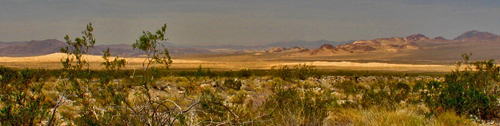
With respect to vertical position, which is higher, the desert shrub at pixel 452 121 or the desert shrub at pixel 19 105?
the desert shrub at pixel 19 105

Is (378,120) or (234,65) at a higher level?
(234,65)

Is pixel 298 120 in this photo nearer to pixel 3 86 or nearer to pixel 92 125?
pixel 92 125

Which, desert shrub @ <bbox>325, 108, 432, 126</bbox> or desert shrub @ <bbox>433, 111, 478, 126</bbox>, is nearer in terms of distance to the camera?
desert shrub @ <bbox>325, 108, 432, 126</bbox>

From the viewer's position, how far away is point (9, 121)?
3.92 m

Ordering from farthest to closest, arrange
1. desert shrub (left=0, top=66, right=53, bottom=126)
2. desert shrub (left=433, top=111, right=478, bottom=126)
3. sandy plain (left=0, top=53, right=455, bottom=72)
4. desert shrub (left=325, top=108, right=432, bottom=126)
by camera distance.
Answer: sandy plain (left=0, top=53, right=455, bottom=72), desert shrub (left=433, top=111, right=478, bottom=126), desert shrub (left=325, top=108, right=432, bottom=126), desert shrub (left=0, top=66, right=53, bottom=126)

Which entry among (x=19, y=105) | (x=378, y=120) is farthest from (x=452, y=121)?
(x=19, y=105)

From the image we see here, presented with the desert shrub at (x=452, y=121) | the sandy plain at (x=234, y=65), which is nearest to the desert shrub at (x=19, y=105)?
the desert shrub at (x=452, y=121)

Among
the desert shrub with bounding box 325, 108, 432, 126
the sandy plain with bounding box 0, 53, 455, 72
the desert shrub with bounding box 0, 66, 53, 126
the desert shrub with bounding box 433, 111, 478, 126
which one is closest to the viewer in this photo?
the desert shrub with bounding box 0, 66, 53, 126

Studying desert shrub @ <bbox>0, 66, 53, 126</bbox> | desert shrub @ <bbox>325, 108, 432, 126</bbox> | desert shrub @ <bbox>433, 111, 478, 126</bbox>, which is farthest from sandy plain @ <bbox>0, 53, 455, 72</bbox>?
desert shrub @ <bbox>433, 111, 478, 126</bbox>

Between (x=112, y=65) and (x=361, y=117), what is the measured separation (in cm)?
396

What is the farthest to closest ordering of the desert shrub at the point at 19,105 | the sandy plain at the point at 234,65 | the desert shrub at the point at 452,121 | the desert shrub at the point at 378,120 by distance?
the sandy plain at the point at 234,65 < the desert shrub at the point at 452,121 < the desert shrub at the point at 378,120 < the desert shrub at the point at 19,105

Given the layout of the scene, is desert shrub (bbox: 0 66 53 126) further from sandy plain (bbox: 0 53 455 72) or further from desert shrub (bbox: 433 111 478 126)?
sandy plain (bbox: 0 53 455 72)

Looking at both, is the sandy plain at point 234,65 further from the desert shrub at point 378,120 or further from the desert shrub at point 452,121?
the desert shrub at point 452,121

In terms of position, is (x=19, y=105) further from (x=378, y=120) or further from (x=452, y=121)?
(x=452, y=121)
